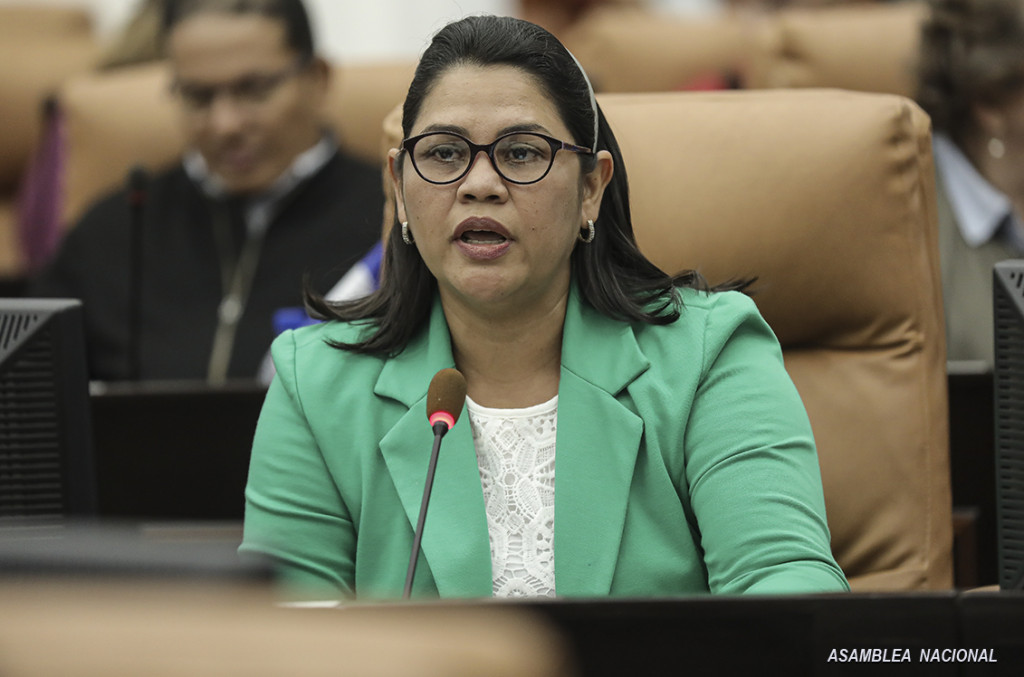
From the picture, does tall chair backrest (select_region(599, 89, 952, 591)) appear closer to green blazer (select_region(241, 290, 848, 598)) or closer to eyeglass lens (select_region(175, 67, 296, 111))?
green blazer (select_region(241, 290, 848, 598))

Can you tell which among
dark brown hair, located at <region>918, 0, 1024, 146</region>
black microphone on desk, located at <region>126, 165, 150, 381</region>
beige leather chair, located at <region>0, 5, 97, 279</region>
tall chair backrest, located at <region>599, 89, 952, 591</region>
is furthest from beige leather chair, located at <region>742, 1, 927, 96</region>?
beige leather chair, located at <region>0, 5, 97, 279</region>

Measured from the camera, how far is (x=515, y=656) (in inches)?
16.8

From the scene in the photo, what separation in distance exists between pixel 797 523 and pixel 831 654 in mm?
477

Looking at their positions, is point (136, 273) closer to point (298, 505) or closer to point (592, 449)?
point (298, 505)

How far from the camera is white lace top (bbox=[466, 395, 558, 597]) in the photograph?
140 cm

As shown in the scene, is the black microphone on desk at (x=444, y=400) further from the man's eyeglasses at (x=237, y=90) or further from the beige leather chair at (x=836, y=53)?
the beige leather chair at (x=836, y=53)

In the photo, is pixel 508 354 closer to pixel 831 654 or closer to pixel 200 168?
pixel 831 654

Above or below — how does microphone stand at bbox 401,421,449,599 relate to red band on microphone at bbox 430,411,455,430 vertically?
below

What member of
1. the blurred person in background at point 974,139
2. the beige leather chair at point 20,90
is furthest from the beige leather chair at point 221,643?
the beige leather chair at point 20,90

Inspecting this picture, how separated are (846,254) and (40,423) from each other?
0.96 meters

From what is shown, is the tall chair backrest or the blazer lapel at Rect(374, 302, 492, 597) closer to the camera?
the blazer lapel at Rect(374, 302, 492, 597)

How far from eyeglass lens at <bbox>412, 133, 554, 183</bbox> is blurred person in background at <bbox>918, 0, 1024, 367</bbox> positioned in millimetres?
1066

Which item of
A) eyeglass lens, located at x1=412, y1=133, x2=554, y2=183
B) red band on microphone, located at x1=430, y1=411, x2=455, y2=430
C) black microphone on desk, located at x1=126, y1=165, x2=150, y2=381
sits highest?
eyeglass lens, located at x1=412, y1=133, x2=554, y2=183

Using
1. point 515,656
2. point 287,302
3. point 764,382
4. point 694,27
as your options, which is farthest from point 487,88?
point 694,27
